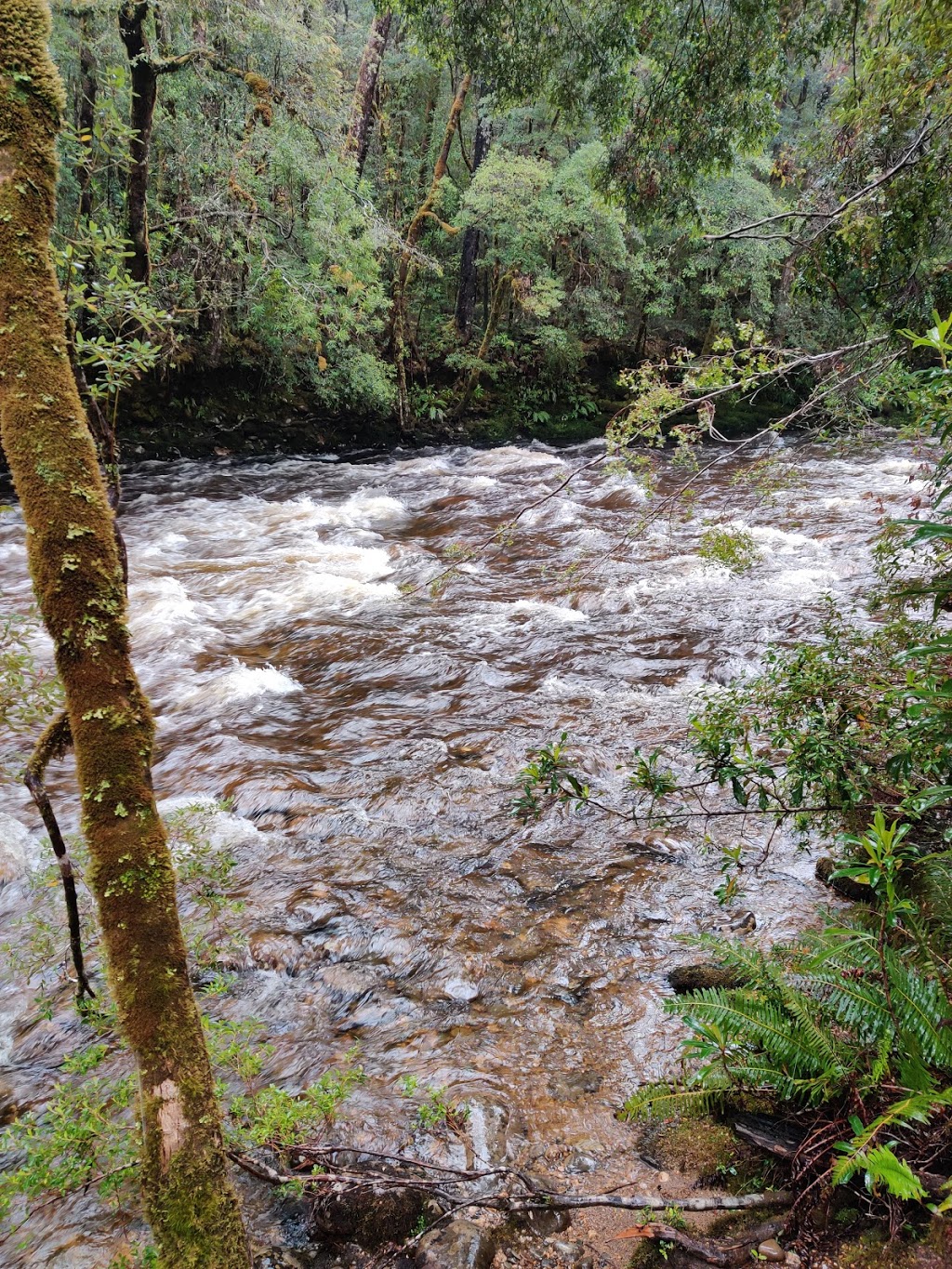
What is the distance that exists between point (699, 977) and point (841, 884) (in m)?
1.19

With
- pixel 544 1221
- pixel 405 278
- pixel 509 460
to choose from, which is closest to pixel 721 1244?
pixel 544 1221

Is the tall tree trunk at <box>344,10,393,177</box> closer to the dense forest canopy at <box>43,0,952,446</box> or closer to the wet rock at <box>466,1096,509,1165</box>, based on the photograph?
the dense forest canopy at <box>43,0,952,446</box>

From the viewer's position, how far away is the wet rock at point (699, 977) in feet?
10.8

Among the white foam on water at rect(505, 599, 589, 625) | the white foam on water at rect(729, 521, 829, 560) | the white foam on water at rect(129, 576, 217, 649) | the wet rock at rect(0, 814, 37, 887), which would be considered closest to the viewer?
the wet rock at rect(0, 814, 37, 887)

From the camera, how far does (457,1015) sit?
3475mm

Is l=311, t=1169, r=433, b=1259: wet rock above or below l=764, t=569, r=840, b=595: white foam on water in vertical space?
above

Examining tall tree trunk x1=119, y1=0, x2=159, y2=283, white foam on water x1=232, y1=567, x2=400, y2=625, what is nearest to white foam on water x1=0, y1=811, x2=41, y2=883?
white foam on water x1=232, y1=567, x2=400, y2=625

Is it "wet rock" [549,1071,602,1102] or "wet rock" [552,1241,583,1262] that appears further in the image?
"wet rock" [549,1071,602,1102]

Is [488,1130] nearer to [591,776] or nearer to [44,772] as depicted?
[44,772]

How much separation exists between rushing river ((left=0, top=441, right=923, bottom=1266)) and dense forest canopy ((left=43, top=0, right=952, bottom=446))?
2.04 m

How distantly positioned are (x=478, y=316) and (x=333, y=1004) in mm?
22809

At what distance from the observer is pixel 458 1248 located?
89.3 inches

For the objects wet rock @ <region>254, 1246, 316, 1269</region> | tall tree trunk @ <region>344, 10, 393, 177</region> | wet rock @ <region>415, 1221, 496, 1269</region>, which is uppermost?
tall tree trunk @ <region>344, 10, 393, 177</region>

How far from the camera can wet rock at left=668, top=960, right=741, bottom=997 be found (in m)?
3.29
